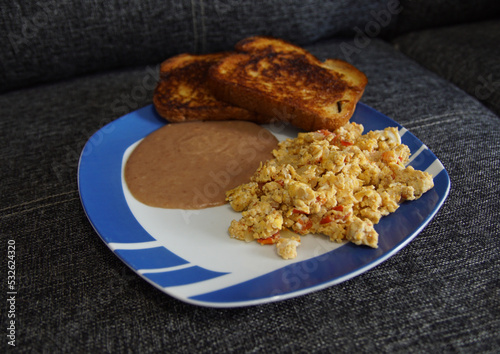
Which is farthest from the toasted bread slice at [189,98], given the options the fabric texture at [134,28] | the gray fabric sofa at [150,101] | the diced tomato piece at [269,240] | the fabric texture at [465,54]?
the fabric texture at [465,54]

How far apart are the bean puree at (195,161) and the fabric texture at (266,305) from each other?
9.0 inches

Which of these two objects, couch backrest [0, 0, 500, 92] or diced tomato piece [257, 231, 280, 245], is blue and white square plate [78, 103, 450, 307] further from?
couch backrest [0, 0, 500, 92]

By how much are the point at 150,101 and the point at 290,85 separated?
0.66m

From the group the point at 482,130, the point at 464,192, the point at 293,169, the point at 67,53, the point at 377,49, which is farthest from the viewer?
the point at 377,49

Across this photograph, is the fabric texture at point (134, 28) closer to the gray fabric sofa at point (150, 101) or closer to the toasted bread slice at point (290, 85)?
the gray fabric sofa at point (150, 101)

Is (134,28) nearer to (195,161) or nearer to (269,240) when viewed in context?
(195,161)

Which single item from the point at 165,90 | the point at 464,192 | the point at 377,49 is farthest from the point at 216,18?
the point at 464,192

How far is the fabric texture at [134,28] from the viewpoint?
1.95 meters

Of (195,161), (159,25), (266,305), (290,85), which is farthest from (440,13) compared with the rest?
(266,305)

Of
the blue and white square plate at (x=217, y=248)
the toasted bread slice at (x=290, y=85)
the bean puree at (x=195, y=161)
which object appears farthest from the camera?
the toasted bread slice at (x=290, y=85)

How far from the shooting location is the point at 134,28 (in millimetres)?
2113

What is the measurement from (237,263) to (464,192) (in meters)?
0.84

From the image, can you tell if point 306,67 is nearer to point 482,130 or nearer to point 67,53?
point 482,130

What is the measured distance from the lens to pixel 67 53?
2.08m
